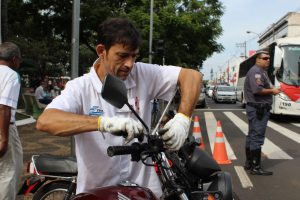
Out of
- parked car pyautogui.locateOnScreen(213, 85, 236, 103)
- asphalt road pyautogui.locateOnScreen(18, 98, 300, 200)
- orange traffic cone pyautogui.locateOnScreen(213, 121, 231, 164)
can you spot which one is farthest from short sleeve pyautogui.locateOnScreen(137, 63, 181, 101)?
parked car pyautogui.locateOnScreen(213, 85, 236, 103)

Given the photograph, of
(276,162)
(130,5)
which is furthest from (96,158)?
(130,5)

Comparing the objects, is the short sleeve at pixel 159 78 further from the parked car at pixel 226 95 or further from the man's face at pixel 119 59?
the parked car at pixel 226 95

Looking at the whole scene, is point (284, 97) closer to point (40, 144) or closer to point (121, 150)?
point (40, 144)

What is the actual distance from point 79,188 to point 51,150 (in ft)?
23.4

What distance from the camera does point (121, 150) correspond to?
1803mm

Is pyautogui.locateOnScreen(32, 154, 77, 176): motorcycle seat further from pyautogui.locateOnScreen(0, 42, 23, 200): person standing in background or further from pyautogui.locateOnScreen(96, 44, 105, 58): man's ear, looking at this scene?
pyautogui.locateOnScreen(96, 44, 105, 58): man's ear

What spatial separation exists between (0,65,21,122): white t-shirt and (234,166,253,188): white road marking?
4.09 metres

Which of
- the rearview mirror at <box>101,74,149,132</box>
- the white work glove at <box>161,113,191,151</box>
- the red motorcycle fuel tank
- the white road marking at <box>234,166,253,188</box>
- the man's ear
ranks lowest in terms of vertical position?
the white road marking at <box>234,166,253,188</box>

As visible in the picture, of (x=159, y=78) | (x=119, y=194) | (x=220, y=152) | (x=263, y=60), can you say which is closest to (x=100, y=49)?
(x=159, y=78)

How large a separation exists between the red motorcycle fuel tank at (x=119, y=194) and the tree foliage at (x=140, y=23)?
17.4m

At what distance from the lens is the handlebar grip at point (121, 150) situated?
179 centimetres

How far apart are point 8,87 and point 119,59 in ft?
4.98

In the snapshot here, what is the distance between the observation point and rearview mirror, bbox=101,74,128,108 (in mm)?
1743

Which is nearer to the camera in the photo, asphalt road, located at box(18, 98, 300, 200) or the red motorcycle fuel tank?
the red motorcycle fuel tank
